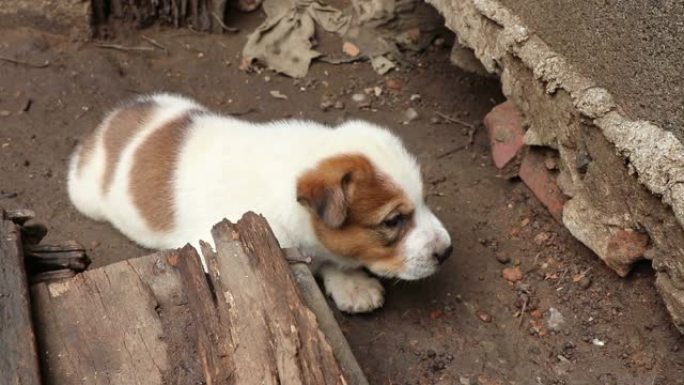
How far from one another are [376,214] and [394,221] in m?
0.14

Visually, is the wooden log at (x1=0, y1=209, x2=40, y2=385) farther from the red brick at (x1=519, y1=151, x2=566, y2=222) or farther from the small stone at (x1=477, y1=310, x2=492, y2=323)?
the red brick at (x1=519, y1=151, x2=566, y2=222)

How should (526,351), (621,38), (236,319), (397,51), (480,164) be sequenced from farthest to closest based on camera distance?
1. (397,51)
2. (480,164)
3. (526,351)
4. (621,38)
5. (236,319)

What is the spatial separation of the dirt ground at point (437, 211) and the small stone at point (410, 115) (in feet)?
0.19

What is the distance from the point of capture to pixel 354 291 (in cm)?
423

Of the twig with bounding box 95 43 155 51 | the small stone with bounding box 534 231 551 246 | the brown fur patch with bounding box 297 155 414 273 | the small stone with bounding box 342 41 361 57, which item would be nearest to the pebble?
the small stone with bounding box 534 231 551 246

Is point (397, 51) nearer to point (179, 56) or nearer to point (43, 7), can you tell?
point (179, 56)

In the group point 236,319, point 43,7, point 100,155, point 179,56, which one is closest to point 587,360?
point 236,319

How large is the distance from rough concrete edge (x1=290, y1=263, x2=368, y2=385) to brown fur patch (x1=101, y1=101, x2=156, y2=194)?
6.20ft

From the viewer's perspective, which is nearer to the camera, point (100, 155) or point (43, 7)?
point (100, 155)

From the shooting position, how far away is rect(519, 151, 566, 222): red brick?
4629mm

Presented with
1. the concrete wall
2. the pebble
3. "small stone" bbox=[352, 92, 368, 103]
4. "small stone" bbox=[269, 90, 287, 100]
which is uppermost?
the concrete wall

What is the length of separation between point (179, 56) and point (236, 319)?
425cm

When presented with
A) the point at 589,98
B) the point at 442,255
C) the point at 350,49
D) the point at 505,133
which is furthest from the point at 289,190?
the point at 350,49

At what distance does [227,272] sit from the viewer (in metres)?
3.12
